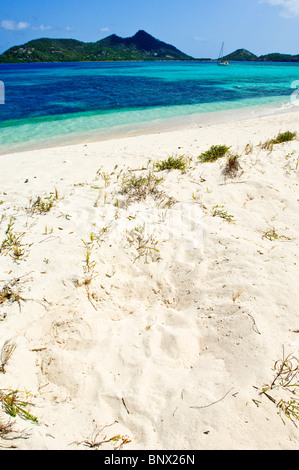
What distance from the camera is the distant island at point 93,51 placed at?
98150 mm

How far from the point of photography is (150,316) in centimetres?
225

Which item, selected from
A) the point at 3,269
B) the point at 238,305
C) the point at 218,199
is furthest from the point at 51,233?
the point at 218,199

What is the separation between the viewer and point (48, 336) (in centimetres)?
197

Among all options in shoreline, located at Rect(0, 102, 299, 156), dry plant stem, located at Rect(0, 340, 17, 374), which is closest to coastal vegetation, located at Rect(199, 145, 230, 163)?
dry plant stem, located at Rect(0, 340, 17, 374)

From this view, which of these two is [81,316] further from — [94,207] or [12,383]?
[94,207]

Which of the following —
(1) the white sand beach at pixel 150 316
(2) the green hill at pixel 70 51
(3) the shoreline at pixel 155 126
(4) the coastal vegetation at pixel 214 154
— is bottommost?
(1) the white sand beach at pixel 150 316

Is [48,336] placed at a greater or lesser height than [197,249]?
lesser

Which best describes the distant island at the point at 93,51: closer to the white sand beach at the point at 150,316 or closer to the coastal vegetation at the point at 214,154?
the coastal vegetation at the point at 214,154

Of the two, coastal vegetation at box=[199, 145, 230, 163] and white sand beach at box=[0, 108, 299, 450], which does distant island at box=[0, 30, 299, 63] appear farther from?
white sand beach at box=[0, 108, 299, 450]

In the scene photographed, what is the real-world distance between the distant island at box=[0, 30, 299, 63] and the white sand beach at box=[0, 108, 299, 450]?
393 ft

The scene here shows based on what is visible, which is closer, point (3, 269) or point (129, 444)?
point (129, 444)

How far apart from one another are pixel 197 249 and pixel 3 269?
6.50 ft

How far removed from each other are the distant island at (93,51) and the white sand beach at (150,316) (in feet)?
393

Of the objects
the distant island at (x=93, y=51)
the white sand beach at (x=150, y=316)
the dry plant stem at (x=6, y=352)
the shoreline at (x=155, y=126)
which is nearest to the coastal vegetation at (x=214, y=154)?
the white sand beach at (x=150, y=316)
